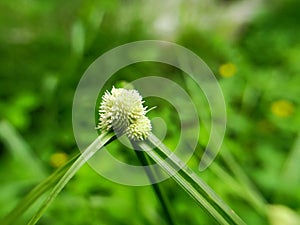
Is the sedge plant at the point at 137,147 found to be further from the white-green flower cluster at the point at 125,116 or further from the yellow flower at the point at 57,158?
the yellow flower at the point at 57,158

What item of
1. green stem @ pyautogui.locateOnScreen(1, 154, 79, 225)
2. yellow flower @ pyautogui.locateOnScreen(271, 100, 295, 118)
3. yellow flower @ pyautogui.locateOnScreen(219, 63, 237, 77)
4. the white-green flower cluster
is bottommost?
green stem @ pyautogui.locateOnScreen(1, 154, 79, 225)

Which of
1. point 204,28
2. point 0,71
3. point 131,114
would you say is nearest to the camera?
point 131,114

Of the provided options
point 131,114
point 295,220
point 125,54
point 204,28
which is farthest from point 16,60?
point 131,114

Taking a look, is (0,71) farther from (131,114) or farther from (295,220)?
(131,114)

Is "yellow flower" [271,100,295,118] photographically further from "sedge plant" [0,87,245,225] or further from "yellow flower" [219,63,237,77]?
"sedge plant" [0,87,245,225]

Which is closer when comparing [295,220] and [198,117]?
[295,220]

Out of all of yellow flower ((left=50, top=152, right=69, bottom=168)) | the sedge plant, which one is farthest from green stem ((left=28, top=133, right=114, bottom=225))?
yellow flower ((left=50, top=152, right=69, bottom=168))
